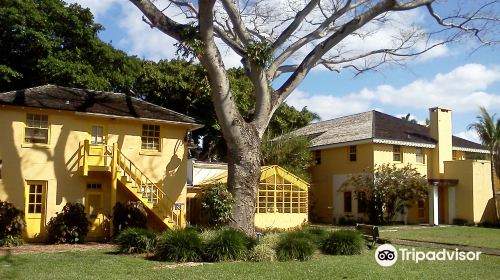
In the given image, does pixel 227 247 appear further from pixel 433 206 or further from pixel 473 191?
pixel 473 191

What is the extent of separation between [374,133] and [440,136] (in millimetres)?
5398

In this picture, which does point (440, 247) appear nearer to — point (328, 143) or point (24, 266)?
point (24, 266)

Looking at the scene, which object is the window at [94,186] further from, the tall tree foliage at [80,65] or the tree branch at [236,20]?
the tree branch at [236,20]

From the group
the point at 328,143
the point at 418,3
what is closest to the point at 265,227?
A: the point at 328,143

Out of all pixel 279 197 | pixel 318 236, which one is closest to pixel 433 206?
pixel 279 197

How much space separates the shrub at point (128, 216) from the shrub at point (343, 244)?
795 cm

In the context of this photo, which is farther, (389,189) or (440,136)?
(440,136)

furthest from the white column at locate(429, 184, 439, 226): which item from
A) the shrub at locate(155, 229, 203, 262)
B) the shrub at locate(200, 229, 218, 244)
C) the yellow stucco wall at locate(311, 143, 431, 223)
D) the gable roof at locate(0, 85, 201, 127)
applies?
the shrub at locate(155, 229, 203, 262)

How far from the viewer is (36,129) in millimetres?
21766

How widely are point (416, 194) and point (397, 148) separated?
410 cm

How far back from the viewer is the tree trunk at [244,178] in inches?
709

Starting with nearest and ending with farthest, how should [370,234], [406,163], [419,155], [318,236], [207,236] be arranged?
[207,236], [318,236], [370,234], [406,163], [419,155]

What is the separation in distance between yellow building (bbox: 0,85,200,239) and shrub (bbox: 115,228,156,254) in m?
4.96

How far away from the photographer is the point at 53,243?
20750 millimetres
